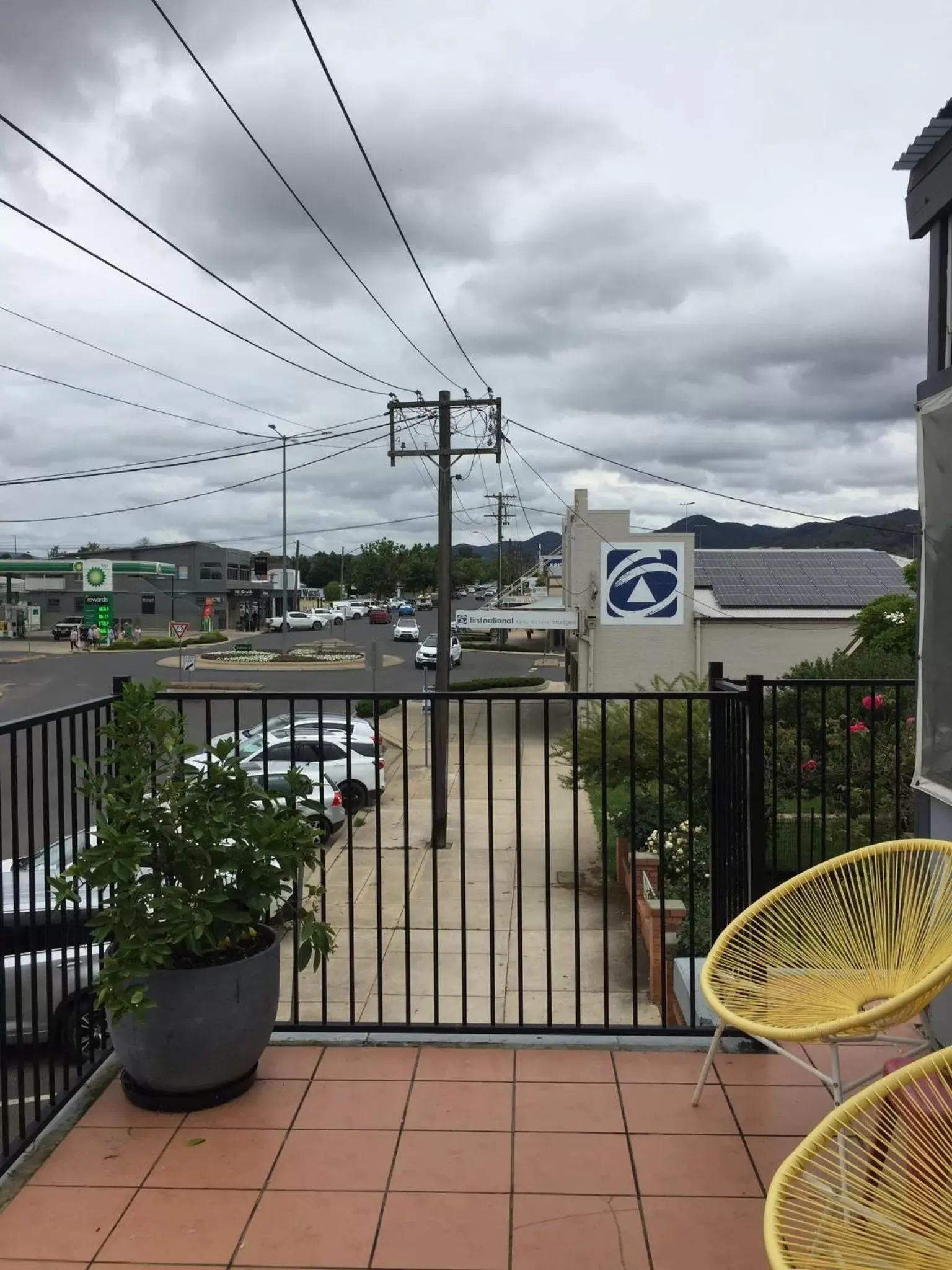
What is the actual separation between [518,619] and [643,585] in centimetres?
508

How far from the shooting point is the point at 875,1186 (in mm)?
1571

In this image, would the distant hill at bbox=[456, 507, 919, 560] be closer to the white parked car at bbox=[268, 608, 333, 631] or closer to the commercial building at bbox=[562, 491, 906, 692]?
the commercial building at bbox=[562, 491, 906, 692]

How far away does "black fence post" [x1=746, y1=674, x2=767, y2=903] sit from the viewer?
2.99 metres

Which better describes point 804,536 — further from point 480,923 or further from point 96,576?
point 480,923

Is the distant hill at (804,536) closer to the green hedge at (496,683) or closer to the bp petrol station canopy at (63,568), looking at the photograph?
the green hedge at (496,683)

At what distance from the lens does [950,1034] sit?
8.58ft

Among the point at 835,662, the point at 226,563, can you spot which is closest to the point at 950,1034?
the point at 835,662

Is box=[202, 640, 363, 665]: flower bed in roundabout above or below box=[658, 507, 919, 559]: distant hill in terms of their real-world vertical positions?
below

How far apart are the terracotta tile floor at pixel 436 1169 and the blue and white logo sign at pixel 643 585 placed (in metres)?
21.0

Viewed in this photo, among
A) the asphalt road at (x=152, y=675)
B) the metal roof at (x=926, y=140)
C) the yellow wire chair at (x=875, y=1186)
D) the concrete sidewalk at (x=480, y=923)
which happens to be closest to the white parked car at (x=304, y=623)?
the asphalt road at (x=152, y=675)

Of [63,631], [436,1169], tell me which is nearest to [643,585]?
[436,1169]

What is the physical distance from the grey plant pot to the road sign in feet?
50.8

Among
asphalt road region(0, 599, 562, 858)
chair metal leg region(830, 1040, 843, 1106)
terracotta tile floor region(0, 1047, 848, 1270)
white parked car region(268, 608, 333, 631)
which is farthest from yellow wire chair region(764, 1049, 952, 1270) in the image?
white parked car region(268, 608, 333, 631)

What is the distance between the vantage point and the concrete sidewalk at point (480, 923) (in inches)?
231
